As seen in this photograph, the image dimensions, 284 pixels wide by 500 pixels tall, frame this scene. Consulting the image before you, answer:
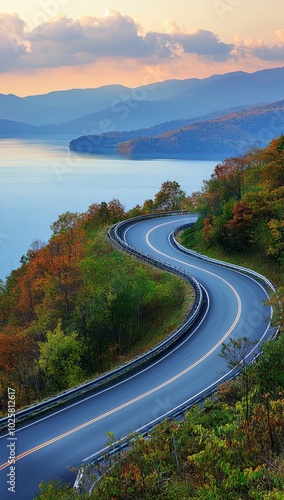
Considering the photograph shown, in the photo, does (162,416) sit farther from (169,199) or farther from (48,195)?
(48,195)

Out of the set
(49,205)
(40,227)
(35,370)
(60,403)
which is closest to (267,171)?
(35,370)

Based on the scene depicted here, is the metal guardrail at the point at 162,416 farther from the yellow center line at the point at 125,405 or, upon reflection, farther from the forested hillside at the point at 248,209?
the forested hillside at the point at 248,209

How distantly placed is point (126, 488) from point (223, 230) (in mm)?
43864

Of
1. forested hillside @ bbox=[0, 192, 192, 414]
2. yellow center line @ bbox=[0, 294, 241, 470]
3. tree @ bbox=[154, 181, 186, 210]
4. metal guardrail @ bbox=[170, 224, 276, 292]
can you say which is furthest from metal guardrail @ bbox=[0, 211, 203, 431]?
tree @ bbox=[154, 181, 186, 210]

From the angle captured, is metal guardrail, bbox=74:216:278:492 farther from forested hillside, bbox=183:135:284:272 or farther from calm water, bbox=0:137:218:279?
calm water, bbox=0:137:218:279

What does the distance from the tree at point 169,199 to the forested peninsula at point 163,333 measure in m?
0.18

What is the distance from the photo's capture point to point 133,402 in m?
23.3

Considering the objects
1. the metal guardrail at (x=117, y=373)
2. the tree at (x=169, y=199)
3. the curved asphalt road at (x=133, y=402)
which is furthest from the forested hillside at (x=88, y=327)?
the tree at (x=169, y=199)

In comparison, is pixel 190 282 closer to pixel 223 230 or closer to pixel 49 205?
pixel 223 230

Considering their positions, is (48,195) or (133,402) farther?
(48,195)

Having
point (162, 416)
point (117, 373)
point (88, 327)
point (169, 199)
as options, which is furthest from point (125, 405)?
point (169, 199)

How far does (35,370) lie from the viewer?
30.4 metres

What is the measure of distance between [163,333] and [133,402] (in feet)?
38.1

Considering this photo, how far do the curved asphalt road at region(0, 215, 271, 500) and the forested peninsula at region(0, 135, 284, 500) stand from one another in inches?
107
